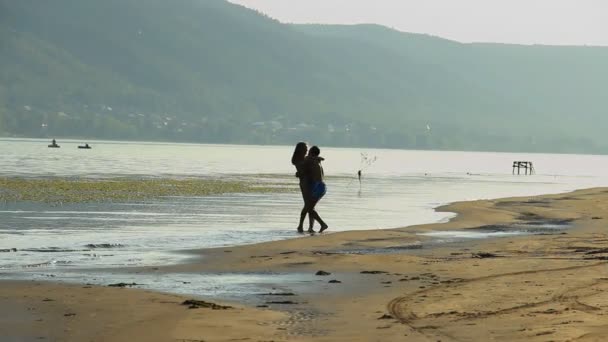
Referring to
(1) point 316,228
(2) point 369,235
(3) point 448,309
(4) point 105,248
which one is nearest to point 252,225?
(1) point 316,228

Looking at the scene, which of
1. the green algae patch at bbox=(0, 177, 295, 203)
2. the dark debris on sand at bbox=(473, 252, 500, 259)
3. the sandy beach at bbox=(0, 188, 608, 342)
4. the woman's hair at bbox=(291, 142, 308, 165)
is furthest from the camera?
the green algae patch at bbox=(0, 177, 295, 203)

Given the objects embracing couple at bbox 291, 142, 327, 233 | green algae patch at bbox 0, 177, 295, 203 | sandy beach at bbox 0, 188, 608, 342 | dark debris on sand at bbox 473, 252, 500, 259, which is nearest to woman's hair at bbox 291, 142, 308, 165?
embracing couple at bbox 291, 142, 327, 233

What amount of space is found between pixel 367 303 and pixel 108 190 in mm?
39027

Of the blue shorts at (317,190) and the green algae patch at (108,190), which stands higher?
the blue shorts at (317,190)

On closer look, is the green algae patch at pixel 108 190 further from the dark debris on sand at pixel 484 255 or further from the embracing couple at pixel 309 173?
the dark debris on sand at pixel 484 255

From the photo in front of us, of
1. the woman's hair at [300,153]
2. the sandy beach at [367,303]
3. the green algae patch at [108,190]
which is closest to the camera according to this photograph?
the sandy beach at [367,303]

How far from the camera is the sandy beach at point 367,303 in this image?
12359mm

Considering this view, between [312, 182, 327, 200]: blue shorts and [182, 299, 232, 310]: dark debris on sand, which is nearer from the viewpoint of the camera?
[182, 299, 232, 310]: dark debris on sand

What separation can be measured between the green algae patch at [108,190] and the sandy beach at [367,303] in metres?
23.1

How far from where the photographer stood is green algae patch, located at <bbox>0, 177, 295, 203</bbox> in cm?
4503

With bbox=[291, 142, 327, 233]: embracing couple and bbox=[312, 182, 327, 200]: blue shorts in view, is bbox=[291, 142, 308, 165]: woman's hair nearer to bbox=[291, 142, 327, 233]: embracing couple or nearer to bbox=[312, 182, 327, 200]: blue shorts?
bbox=[291, 142, 327, 233]: embracing couple

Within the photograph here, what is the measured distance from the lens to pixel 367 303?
48.6 ft

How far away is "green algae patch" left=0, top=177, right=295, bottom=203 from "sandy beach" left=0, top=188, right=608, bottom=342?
23.1m

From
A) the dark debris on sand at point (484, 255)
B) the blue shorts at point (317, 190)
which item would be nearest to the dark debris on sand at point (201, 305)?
the dark debris on sand at point (484, 255)
